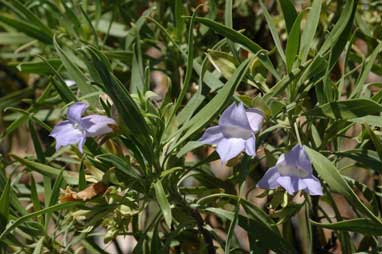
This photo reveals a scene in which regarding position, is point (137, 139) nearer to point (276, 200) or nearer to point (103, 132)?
point (103, 132)

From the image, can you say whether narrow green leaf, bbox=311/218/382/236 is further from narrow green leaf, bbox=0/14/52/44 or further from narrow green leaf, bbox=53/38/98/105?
narrow green leaf, bbox=0/14/52/44

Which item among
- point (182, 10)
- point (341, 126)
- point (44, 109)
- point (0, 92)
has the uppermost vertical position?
point (182, 10)

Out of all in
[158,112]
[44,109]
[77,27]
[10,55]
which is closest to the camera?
[158,112]

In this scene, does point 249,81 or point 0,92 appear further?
point 0,92

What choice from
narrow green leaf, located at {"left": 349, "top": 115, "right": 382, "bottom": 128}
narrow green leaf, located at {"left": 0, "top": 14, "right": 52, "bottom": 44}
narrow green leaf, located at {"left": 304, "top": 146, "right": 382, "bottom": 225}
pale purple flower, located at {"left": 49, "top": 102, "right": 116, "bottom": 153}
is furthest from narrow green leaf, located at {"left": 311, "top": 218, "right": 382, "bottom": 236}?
narrow green leaf, located at {"left": 0, "top": 14, "right": 52, "bottom": 44}

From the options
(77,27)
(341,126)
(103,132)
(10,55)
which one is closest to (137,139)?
(103,132)

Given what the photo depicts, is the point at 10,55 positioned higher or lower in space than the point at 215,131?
lower

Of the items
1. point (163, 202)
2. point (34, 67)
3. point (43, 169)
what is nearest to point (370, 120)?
point (163, 202)
